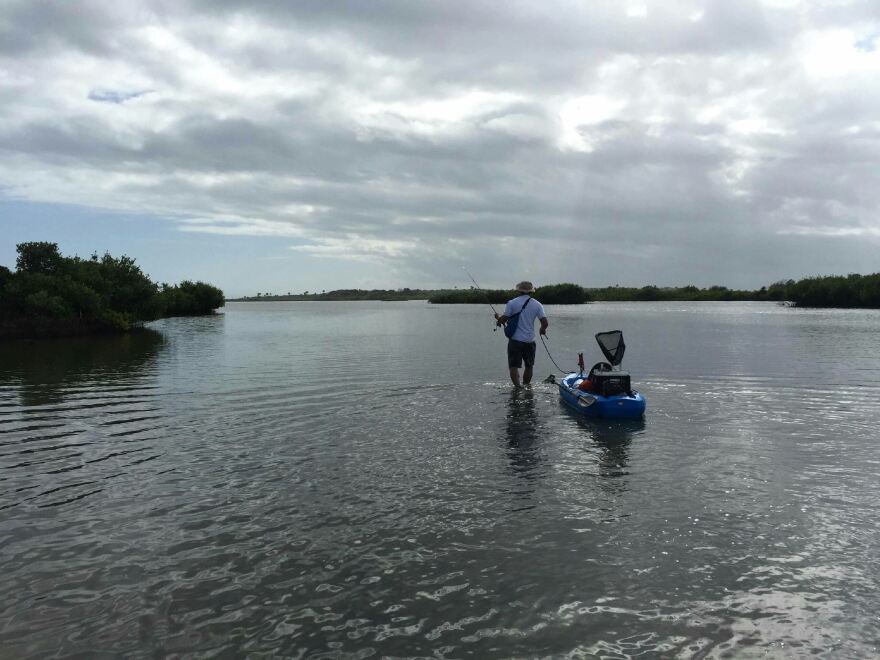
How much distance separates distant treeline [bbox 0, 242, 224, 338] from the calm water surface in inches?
1535

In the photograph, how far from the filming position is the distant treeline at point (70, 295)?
5047 cm

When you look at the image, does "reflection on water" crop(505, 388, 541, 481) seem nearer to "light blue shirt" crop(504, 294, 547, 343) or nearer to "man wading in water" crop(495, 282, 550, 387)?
"man wading in water" crop(495, 282, 550, 387)

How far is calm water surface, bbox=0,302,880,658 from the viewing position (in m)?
5.76

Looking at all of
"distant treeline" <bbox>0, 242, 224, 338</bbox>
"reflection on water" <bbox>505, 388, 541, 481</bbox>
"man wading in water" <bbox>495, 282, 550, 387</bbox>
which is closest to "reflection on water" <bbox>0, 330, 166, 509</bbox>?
"reflection on water" <bbox>505, 388, 541, 481</bbox>

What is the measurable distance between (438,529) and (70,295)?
54.7m

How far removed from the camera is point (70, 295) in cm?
5250

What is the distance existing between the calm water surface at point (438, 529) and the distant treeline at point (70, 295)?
38996 mm

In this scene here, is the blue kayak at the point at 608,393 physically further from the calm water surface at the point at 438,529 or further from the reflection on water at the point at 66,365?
the reflection on water at the point at 66,365

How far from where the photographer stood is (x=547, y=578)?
266 inches

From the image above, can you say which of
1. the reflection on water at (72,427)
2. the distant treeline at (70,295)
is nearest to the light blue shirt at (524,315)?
the reflection on water at (72,427)

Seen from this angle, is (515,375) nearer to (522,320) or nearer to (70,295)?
(522,320)

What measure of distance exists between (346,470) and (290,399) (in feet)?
27.3

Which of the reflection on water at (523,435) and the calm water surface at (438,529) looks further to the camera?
the reflection on water at (523,435)

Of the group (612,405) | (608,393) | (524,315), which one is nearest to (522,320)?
(524,315)
